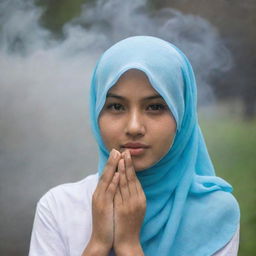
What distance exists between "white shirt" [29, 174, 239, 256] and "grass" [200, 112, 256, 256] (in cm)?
76

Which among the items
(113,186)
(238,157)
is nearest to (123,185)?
(113,186)

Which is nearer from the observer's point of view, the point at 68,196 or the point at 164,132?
the point at 164,132

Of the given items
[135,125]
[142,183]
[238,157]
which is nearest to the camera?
[135,125]

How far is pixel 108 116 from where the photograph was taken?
47.5 inches

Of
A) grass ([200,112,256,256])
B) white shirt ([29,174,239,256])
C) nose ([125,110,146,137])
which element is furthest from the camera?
grass ([200,112,256,256])

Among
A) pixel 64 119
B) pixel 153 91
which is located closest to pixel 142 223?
pixel 153 91

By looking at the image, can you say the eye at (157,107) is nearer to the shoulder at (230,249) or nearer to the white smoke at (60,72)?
the shoulder at (230,249)

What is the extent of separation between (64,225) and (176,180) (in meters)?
0.26

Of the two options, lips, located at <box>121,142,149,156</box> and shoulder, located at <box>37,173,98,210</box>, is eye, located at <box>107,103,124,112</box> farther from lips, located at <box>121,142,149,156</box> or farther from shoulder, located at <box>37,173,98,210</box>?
shoulder, located at <box>37,173,98,210</box>

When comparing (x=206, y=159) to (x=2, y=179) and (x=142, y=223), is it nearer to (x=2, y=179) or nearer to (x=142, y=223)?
(x=142, y=223)

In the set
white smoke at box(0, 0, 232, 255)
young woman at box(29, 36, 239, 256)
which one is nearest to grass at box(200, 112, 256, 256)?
white smoke at box(0, 0, 232, 255)

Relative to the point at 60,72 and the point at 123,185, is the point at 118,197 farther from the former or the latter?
the point at 60,72

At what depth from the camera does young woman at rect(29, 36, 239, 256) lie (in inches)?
46.7

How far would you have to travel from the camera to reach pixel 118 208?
3.96ft
